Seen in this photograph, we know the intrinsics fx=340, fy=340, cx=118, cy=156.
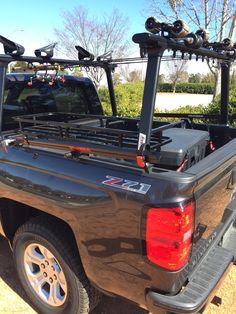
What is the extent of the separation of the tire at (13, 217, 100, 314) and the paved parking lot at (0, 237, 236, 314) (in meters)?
0.20

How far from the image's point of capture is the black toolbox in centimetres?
234

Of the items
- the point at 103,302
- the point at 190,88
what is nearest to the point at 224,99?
the point at 103,302

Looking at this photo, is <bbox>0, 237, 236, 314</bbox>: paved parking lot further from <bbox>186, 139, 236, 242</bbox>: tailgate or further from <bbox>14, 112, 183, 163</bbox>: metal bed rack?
<bbox>14, 112, 183, 163</bbox>: metal bed rack

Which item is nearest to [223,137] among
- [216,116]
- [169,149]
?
[216,116]

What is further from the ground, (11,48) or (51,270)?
(11,48)

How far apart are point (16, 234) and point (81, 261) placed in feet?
2.47

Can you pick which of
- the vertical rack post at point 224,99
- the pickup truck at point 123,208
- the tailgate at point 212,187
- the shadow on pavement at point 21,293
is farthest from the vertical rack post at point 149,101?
the vertical rack post at point 224,99

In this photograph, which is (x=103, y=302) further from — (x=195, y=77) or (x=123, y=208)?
(x=195, y=77)

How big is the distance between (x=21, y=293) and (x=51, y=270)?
2.35 ft

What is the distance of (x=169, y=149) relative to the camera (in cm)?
238

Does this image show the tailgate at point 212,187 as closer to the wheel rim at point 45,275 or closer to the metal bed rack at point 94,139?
the metal bed rack at point 94,139

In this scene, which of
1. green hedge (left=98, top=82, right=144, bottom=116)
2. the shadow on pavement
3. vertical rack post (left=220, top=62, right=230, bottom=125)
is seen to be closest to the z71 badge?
the shadow on pavement

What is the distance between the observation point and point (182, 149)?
238cm

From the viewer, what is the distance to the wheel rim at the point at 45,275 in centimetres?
263
